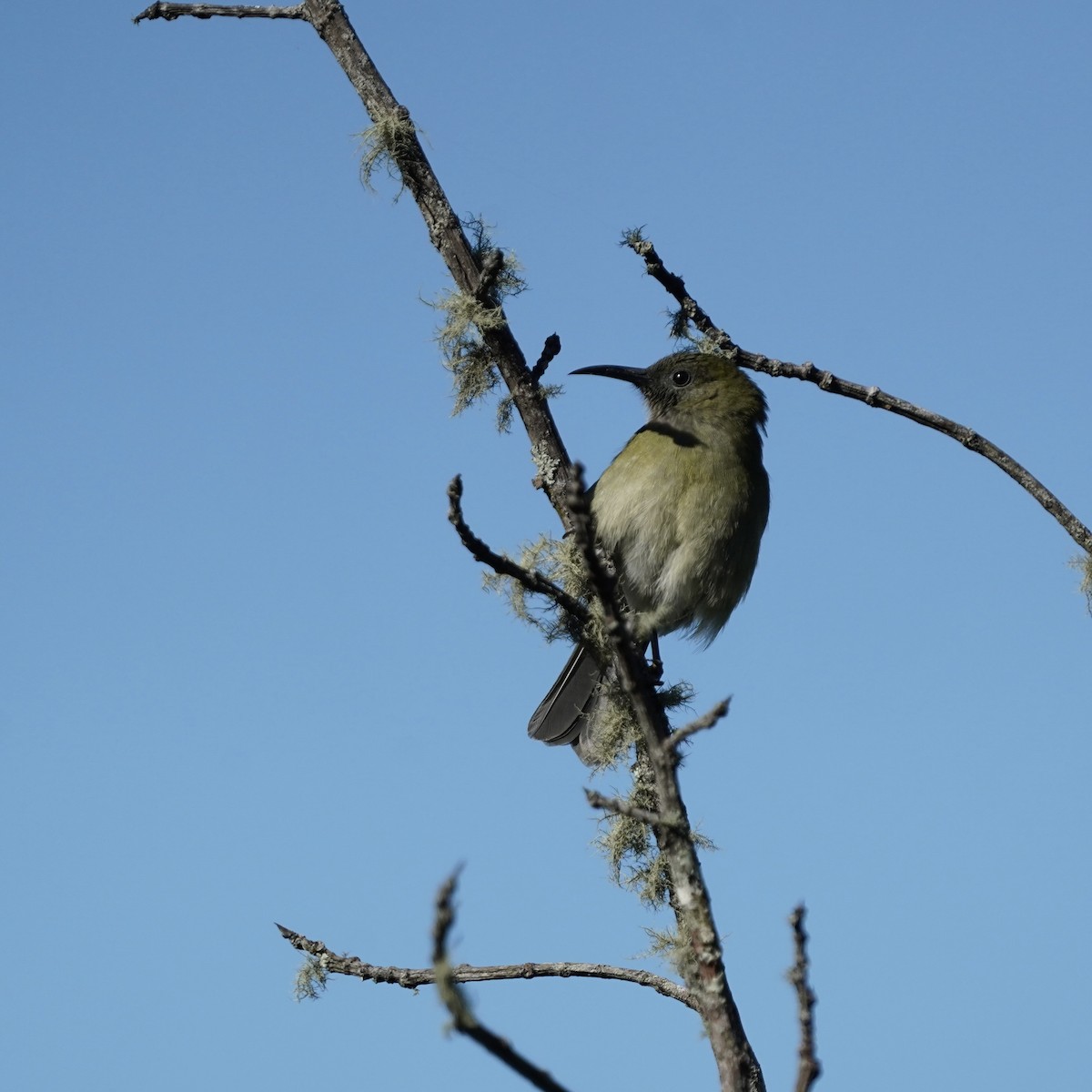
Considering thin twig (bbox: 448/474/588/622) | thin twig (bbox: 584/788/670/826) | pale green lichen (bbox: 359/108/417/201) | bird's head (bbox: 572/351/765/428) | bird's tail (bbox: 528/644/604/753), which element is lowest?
thin twig (bbox: 584/788/670/826)

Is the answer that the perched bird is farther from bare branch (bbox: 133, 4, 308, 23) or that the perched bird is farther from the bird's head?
bare branch (bbox: 133, 4, 308, 23)

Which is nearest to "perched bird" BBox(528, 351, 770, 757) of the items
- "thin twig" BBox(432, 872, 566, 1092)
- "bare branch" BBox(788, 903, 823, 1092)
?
"bare branch" BBox(788, 903, 823, 1092)

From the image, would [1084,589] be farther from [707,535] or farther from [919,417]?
[707,535]

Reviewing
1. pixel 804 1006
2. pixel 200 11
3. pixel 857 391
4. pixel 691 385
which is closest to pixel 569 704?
pixel 691 385

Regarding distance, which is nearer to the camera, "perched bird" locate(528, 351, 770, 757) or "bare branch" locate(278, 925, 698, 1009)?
"bare branch" locate(278, 925, 698, 1009)

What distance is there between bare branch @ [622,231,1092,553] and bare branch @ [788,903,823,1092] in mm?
1219

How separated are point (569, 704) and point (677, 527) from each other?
2.75 feet

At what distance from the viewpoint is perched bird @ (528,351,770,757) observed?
16.5ft

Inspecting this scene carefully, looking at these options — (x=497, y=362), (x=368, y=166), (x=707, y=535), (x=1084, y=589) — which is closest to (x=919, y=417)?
(x=1084, y=589)

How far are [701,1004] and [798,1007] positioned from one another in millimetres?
731

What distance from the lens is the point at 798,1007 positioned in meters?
1.81

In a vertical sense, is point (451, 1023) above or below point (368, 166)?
below

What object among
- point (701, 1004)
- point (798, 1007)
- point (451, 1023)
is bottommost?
point (451, 1023)

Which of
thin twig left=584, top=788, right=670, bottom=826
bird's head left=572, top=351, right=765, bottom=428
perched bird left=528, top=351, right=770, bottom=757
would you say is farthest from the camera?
bird's head left=572, top=351, right=765, bottom=428
